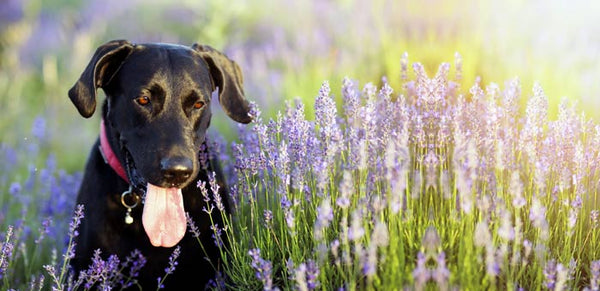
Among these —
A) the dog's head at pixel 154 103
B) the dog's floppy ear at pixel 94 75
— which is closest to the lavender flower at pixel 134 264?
the dog's head at pixel 154 103

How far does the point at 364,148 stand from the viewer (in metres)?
2.77

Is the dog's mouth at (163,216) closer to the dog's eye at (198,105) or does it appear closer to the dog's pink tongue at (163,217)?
the dog's pink tongue at (163,217)

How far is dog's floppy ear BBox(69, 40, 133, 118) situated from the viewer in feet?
11.1

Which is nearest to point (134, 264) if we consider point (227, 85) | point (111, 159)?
point (111, 159)

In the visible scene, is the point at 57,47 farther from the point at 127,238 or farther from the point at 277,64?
the point at 127,238

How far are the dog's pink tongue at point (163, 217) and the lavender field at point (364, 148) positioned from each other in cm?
9

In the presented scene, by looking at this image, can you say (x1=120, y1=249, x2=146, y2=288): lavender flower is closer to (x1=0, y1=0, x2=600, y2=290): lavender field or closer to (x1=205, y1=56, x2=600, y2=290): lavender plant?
(x1=0, y1=0, x2=600, y2=290): lavender field

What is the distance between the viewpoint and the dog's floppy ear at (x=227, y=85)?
12.0 feet

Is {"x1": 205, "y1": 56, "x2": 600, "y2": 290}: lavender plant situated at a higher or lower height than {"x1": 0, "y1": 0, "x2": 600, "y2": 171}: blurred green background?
lower

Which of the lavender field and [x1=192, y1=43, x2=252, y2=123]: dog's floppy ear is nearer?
the lavender field

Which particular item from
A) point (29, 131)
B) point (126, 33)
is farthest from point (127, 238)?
point (126, 33)

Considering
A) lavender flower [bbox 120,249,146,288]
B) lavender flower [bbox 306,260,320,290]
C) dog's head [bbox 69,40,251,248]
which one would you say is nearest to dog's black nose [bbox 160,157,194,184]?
dog's head [bbox 69,40,251,248]

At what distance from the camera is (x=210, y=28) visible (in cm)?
752

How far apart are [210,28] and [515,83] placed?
480 cm
